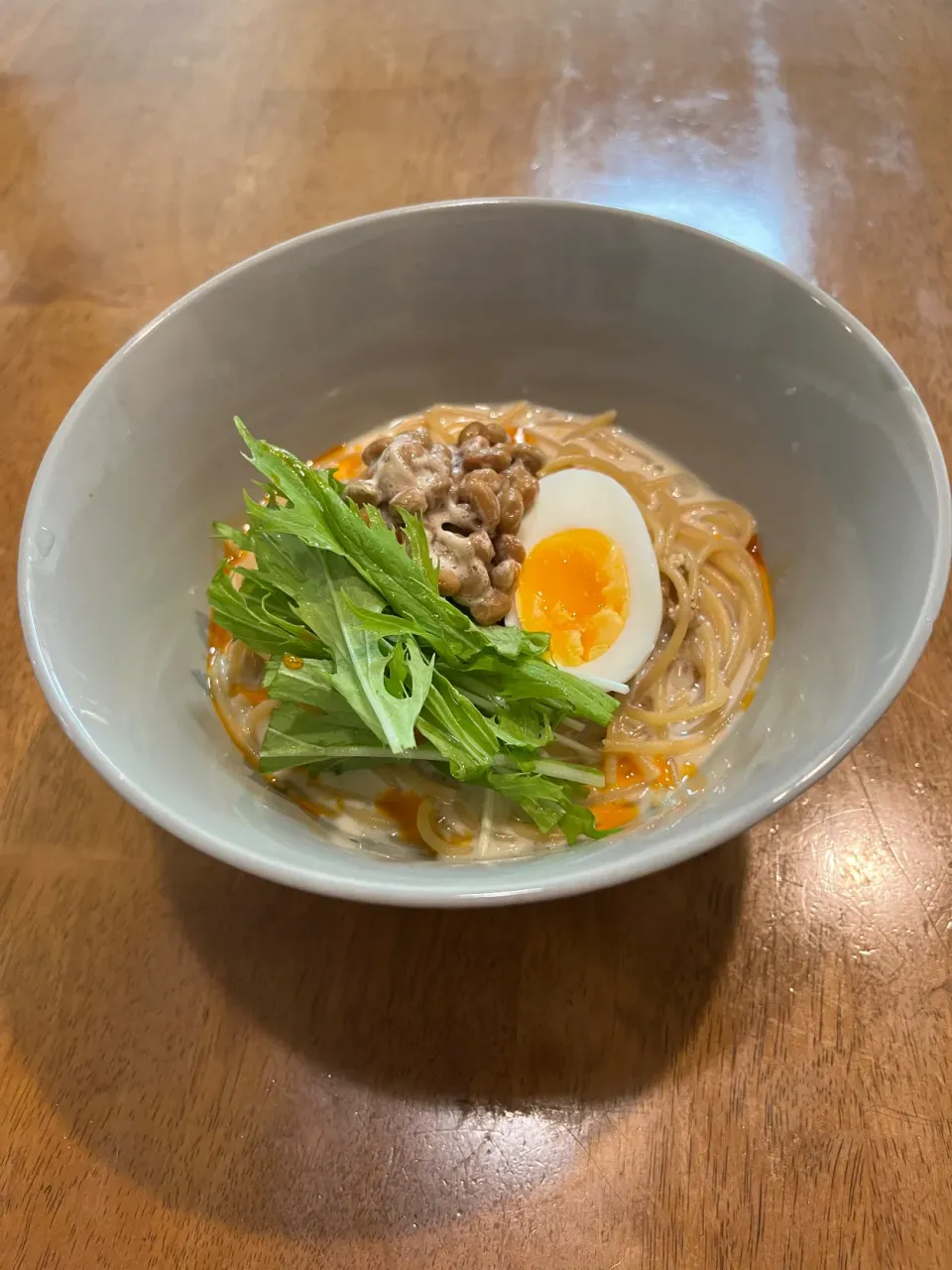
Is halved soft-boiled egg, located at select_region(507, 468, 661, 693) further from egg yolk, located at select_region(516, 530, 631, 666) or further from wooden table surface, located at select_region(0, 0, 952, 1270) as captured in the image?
wooden table surface, located at select_region(0, 0, 952, 1270)

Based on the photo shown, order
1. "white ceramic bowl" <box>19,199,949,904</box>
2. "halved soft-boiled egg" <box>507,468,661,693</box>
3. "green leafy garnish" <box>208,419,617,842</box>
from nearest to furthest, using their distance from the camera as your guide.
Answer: "white ceramic bowl" <box>19,199,949,904</box>
"green leafy garnish" <box>208,419,617,842</box>
"halved soft-boiled egg" <box>507,468,661,693</box>

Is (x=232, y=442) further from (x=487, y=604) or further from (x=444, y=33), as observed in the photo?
(x=444, y=33)

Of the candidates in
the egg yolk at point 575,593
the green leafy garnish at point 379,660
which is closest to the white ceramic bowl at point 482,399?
the green leafy garnish at point 379,660

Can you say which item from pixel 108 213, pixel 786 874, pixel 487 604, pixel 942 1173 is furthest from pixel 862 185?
pixel 942 1173

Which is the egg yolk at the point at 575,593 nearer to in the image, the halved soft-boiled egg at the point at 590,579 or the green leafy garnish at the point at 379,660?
the halved soft-boiled egg at the point at 590,579

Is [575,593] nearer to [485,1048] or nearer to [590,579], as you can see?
[590,579]

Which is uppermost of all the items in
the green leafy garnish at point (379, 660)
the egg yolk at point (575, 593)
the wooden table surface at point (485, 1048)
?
the green leafy garnish at point (379, 660)

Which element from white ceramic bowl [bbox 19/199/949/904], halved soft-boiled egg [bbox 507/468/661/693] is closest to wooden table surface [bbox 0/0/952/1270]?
white ceramic bowl [bbox 19/199/949/904]
